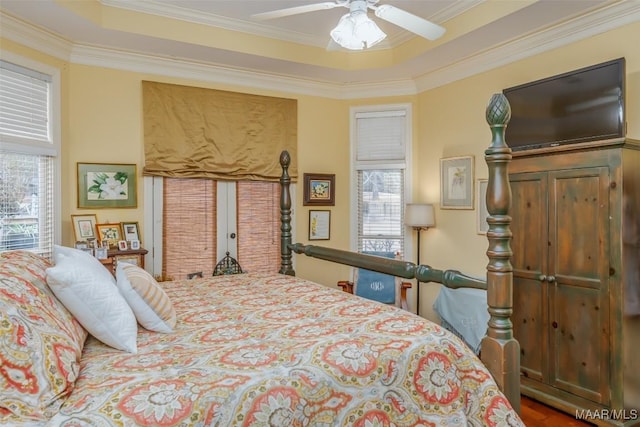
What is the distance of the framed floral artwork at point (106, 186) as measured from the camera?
347 cm

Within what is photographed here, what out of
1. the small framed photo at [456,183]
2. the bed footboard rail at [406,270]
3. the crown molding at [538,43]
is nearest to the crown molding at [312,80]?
the crown molding at [538,43]

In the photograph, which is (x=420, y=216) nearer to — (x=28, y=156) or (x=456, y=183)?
(x=456, y=183)

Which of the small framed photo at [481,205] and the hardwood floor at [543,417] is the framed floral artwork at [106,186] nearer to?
the small framed photo at [481,205]

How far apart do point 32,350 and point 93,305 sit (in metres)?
0.37

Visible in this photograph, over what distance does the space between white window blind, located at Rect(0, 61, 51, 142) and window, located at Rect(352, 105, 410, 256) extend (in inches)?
113

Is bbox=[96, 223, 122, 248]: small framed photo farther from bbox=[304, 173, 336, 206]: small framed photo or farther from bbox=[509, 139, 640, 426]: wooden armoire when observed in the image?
bbox=[509, 139, 640, 426]: wooden armoire

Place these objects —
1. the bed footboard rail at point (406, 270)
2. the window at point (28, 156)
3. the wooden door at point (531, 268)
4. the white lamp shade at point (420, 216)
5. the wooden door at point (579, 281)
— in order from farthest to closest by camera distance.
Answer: the white lamp shade at point (420, 216), the window at point (28, 156), the wooden door at point (531, 268), the wooden door at point (579, 281), the bed footboard rail at point (406, 270)

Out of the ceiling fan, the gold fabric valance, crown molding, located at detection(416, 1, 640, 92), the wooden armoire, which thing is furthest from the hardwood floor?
the gold fabric valance

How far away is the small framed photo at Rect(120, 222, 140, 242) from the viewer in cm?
355

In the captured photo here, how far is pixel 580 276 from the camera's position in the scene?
2.65 m

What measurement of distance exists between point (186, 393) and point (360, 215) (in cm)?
358

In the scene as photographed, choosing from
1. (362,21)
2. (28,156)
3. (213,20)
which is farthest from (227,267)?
(362,21)

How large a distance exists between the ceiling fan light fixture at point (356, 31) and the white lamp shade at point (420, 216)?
79.1 inches

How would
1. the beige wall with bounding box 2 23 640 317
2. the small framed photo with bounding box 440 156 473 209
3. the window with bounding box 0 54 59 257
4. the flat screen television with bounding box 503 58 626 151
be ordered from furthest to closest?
the small framed photo with bounding box 440 156 473 209 < the beige wall with bounding box 2 23 640 317 < the window with bounding box 0 54 59 257 < the flat screen television with bounding box 503 58 626 151
